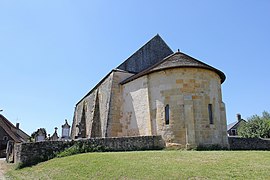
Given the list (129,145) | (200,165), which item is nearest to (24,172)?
(129,145)

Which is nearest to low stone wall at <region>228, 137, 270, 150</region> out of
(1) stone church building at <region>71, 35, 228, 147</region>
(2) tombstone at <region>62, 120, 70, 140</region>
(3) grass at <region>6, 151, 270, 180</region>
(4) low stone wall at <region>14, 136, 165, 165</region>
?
(1) stone church building at <region>71, 35, 228, 147</region>

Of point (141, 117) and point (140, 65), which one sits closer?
point (141, 117)

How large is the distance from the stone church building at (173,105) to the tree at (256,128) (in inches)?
747

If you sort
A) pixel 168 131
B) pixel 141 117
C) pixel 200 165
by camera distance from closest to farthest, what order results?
pixel 200 165 < pixel 168 131 < pixel 141 117

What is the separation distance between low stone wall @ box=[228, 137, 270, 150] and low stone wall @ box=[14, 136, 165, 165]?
765 centimetres

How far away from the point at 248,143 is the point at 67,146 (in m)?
15.8

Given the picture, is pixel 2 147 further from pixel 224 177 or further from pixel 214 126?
pixel 224 177

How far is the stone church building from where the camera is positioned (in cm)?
1814

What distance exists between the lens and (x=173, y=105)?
61.4 ft

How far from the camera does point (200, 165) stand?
1016 centimetres

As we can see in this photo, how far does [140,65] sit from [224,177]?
19380mm

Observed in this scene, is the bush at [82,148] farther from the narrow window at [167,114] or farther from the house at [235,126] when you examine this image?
the house at [235,126]

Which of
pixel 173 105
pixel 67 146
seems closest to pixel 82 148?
pixel 67 146

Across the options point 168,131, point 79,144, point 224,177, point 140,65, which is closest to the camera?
point 224,177
